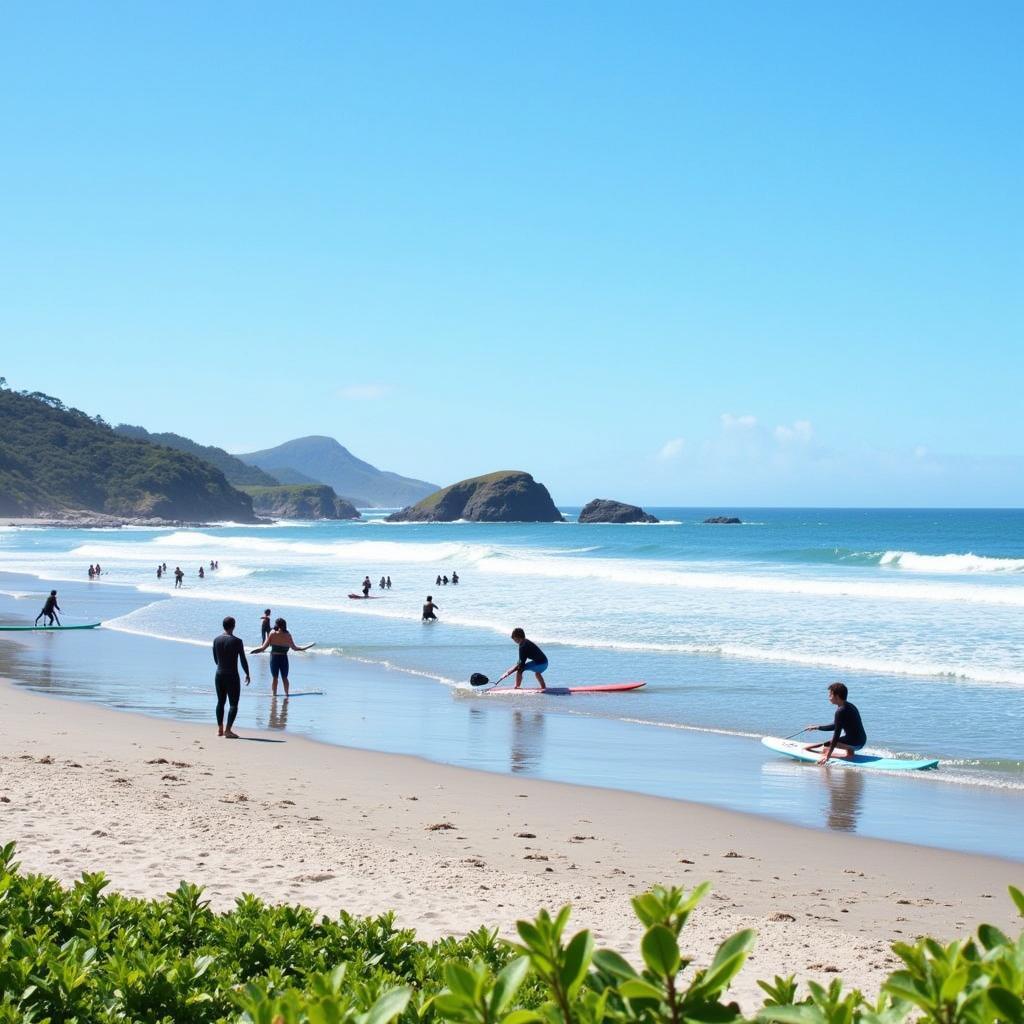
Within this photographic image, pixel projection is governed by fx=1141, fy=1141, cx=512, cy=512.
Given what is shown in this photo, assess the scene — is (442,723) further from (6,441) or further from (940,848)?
(6,441)

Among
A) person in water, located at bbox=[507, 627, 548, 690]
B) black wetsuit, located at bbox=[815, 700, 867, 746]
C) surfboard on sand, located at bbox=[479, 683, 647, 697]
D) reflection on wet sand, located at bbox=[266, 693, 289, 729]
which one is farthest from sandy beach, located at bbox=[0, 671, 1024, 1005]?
person in water, located at bbox=[507, 627, 548, 690]

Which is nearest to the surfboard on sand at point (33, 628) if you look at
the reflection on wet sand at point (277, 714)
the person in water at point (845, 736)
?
the reflection on wet sand at point (277, 714)

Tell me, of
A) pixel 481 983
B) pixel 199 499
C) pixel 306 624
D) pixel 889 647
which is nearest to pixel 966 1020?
pixel 481 983

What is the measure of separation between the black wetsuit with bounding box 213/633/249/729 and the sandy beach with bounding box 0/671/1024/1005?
174 centimetres

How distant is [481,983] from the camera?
1.64 m

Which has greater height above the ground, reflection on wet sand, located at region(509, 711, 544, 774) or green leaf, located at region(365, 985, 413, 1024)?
green leaf, located at region(365, 985, 413, 1024)

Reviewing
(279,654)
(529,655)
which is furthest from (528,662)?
(279,654)

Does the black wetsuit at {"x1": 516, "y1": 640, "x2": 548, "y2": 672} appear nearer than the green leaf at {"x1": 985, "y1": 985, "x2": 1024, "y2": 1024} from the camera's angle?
No

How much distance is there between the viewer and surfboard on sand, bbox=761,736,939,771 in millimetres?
13383

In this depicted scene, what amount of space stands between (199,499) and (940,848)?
177 meters

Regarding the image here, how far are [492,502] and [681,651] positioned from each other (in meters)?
143

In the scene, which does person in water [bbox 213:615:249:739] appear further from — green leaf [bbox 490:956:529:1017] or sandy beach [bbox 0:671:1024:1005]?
green leaf [bbox 490:956:529:1017]

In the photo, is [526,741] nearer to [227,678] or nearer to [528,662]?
[227,678]

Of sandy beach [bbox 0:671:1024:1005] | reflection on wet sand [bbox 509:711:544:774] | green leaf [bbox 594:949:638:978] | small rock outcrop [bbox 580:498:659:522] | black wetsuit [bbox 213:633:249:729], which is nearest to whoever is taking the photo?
green leaf [bbox 594:949:638:978]
